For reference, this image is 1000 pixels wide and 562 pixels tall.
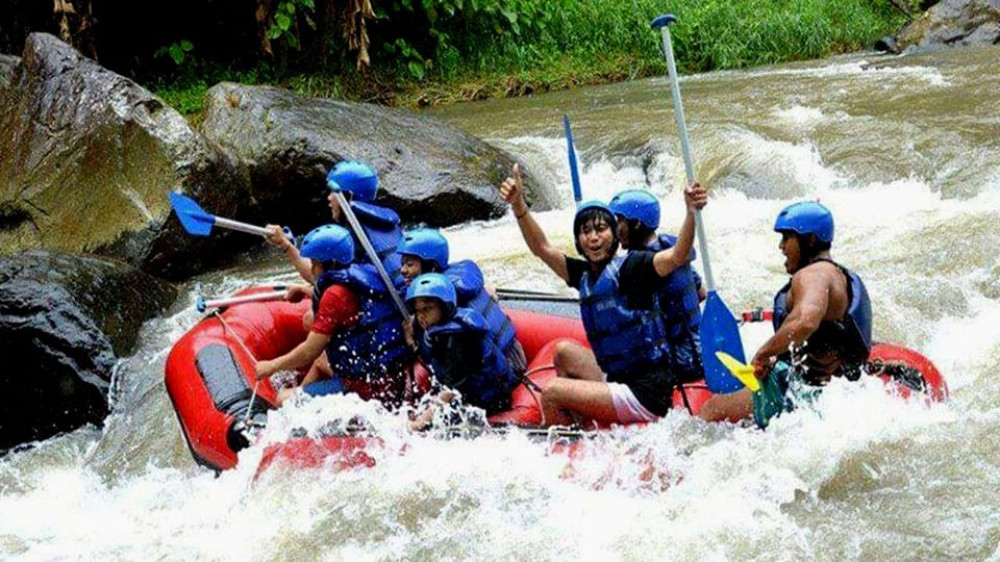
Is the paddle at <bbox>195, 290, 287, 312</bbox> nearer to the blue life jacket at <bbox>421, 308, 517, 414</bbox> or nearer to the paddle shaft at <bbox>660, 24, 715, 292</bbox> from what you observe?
the blue life jacket at <bbox>421, 308, 517, 414</bbox>

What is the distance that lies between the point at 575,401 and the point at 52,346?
3.35m

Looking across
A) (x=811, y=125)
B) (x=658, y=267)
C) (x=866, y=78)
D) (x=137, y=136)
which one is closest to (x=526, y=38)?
(x=866, y=78)

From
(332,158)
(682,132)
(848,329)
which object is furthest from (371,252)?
(332,158)

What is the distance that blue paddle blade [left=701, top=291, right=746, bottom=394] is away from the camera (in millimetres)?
4383

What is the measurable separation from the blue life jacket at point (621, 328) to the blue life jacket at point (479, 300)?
535 mm

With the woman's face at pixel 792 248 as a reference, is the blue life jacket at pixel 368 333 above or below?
below

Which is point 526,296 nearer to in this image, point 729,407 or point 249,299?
point 249,299

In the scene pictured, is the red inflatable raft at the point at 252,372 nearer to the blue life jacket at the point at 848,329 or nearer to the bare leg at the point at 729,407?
the bare leg at the point at 729,407

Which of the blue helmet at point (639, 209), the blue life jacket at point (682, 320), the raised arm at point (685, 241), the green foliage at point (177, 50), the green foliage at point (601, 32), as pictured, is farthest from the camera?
the green foliage at point (601, 32)

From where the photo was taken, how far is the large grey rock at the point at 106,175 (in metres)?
8.30

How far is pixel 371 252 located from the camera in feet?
17.3

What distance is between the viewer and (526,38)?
1642 cm

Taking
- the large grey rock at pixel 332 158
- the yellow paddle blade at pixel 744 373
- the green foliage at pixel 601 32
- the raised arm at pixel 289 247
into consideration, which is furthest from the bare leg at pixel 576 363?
the green foliage at pixel 601 32

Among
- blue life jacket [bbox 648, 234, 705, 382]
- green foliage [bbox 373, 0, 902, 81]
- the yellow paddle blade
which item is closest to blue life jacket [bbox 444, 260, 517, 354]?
blue life jacket [bbox 648, 234, 705, 382]
